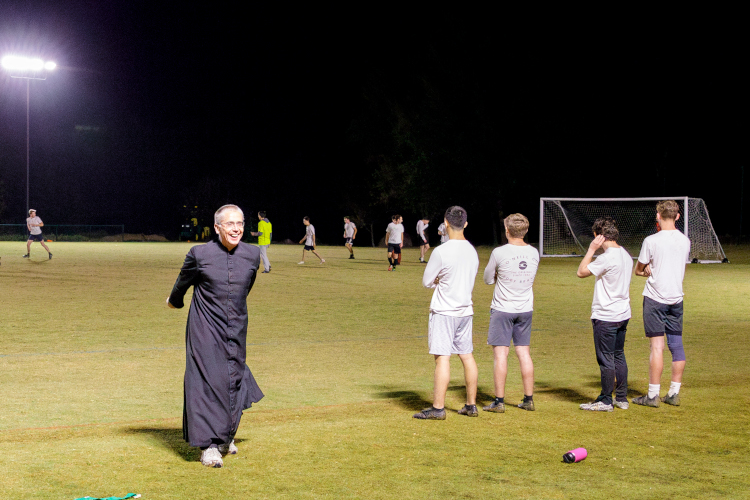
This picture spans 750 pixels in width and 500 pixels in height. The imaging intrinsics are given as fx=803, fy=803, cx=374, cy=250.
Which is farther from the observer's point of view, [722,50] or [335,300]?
[722,50]

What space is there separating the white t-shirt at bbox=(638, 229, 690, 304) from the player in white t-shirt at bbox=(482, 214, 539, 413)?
1.22 meters

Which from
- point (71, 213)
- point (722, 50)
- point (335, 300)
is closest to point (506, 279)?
point (335, 300)

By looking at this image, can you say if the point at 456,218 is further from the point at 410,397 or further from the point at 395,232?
the point at 395,232

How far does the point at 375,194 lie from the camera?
2446 inches

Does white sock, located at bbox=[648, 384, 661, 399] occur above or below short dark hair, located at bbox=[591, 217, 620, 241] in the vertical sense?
below

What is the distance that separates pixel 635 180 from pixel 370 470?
46.3 metres

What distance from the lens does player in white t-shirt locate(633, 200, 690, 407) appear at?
769 cm

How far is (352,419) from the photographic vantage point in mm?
Answer: 7176

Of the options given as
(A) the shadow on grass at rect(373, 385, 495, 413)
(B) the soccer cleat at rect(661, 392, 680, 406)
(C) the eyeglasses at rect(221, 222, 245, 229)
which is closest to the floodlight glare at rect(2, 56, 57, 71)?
(A) the shadow on grass at rect(373, 385, 495, 413)

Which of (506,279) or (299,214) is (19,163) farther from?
(506,279)

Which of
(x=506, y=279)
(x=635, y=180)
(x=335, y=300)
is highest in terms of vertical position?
(x=635, y=180)

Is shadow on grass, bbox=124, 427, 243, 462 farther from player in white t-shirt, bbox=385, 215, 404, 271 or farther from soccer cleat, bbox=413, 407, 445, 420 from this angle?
player in white t-shirt, bbox=385, 215, 404, 271

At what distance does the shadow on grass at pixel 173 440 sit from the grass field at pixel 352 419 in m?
0.02

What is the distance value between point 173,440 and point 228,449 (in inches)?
28.1
